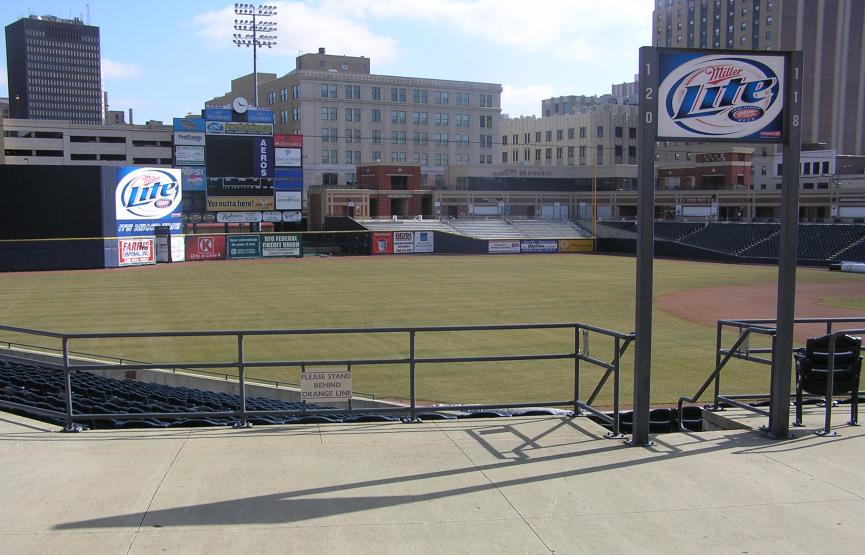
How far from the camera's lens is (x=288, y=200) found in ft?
229

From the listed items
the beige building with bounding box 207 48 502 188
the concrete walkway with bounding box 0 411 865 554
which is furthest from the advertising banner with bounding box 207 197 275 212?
the concrete walkway with bounding box 0 411 865 554

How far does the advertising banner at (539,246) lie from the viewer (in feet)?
251

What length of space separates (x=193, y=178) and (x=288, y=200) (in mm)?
8100

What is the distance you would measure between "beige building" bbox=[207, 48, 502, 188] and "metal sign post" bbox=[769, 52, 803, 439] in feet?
329

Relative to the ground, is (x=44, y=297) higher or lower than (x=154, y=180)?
lower

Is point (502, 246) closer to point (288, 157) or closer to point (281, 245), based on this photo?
point (281, 245)

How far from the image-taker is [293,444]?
8.53 metres

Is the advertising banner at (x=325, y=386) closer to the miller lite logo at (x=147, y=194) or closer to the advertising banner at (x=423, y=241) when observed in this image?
the miller lite logo at (x=147, y=194)

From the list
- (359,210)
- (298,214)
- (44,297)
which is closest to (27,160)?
(359,210)

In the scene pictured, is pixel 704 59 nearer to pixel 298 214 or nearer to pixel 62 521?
pixel 62 521

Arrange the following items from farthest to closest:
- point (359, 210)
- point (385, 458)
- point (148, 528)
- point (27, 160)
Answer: point (27, 160)
point (359, 210)
point (385, 458)
point (148, 528)

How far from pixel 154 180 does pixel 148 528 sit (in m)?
53.7

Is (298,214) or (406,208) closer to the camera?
(298,214)

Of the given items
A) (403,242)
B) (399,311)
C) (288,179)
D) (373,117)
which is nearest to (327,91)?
(373,117)
